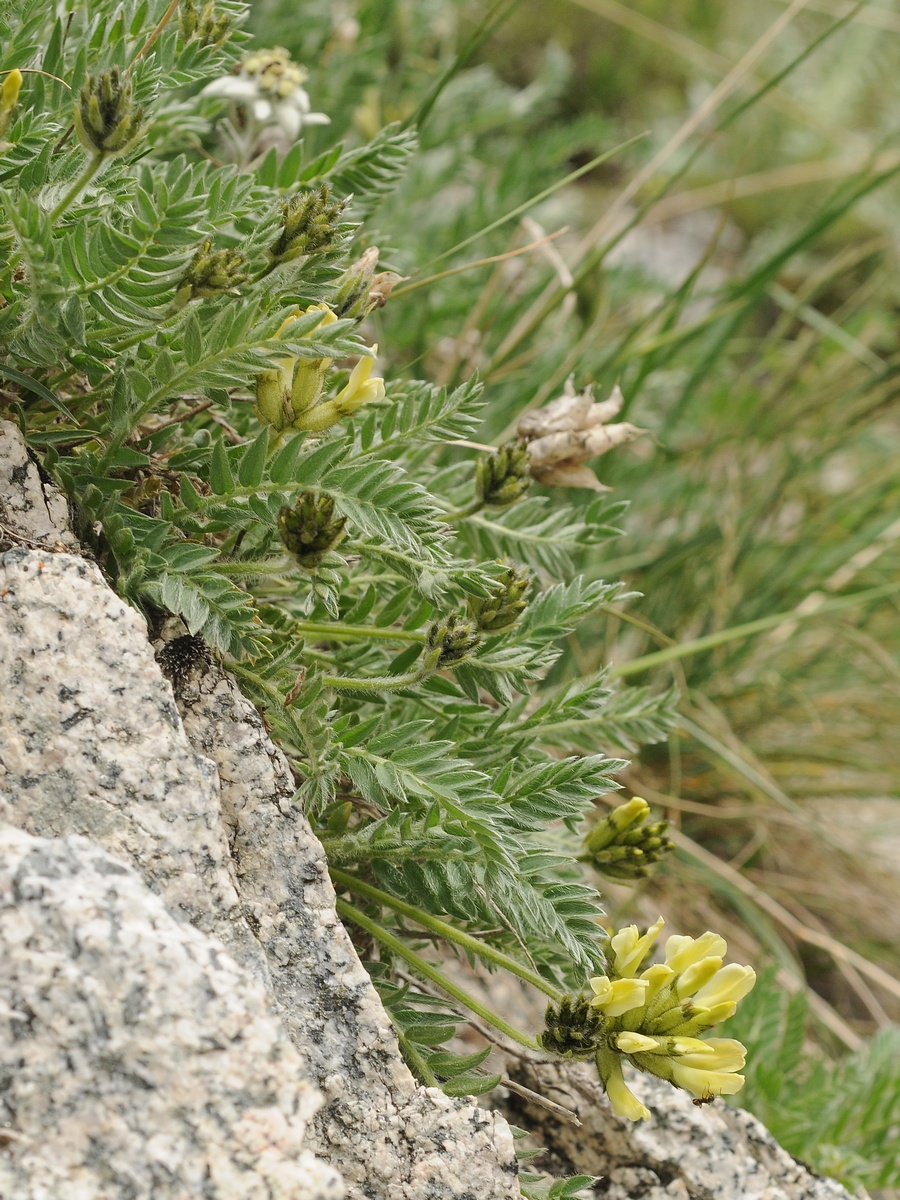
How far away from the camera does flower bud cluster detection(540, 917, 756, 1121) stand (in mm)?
968

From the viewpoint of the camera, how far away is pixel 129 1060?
30.5 inches

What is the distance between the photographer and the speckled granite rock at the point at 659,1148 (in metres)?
1.21

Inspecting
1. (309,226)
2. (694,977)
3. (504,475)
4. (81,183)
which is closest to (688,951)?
(694,977)

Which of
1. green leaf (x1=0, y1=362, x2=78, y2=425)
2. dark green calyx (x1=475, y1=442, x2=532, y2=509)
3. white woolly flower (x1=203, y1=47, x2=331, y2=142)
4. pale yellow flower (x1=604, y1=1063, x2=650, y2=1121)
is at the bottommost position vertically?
pale yellow flower (x1=604, y1=1063, x2=650, y2=1121)

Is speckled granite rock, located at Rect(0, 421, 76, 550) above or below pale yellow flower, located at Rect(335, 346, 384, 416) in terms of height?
below

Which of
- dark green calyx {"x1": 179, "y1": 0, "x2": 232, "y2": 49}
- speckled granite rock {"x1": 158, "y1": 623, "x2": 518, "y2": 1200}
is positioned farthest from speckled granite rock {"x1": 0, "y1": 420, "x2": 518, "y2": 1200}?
dark green calyx {"x1": 179, "y1": 0, "x2": 232, "y2": 49}

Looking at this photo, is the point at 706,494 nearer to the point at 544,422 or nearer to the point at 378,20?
the point at 378,20

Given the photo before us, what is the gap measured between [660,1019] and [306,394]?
644mm

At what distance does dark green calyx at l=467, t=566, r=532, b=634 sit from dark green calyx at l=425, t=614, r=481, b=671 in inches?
0.8

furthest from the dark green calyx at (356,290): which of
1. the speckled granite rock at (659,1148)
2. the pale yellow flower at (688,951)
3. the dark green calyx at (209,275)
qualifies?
the speckled granite rock at (659,1148)

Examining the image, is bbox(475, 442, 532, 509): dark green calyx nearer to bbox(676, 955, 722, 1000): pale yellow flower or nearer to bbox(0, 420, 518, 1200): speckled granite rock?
bbox(0, 420, 518, 1200): speckled granite rock

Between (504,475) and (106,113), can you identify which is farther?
(504,475)

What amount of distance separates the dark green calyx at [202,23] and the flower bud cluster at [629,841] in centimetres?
92

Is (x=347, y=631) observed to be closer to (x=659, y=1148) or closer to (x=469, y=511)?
(x=469, y=511)
